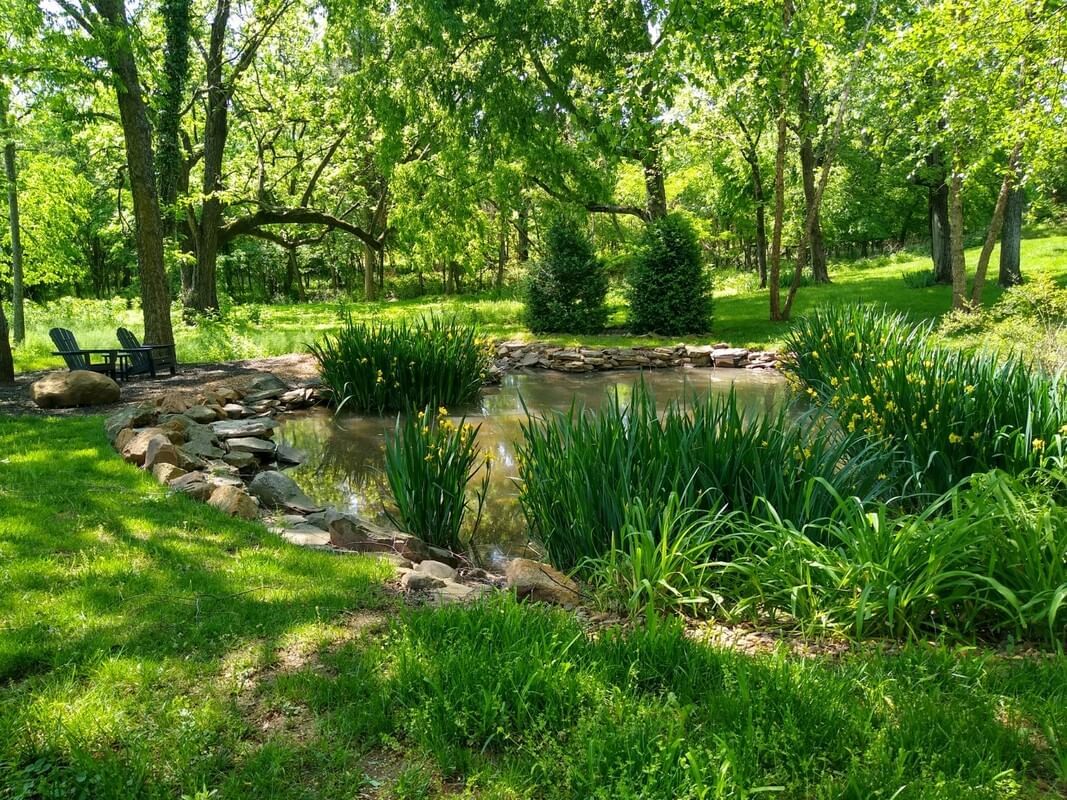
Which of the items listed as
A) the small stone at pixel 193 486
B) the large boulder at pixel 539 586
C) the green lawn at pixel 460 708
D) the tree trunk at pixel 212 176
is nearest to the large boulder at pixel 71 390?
the small stone at pixel 193 486

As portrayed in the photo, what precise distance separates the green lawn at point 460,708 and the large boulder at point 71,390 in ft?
17.1

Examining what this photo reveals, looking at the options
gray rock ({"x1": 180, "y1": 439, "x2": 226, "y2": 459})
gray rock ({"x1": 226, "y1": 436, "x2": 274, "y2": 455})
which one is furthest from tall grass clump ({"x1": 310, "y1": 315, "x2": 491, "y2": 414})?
gray rock ({"x1": 180, "y1": 439, "x2": 226, "y2": 459})

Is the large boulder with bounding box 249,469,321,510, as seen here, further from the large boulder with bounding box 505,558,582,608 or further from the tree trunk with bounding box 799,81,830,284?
the tree trunk with bounding box 799,81,830,284

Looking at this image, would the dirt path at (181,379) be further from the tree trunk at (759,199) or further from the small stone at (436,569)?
the tree trunk at (759,199)

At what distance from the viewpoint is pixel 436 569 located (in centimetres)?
367

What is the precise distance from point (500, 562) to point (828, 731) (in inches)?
102

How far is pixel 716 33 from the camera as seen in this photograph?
316 inches

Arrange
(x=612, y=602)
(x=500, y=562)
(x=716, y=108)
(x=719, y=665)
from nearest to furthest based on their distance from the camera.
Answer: (x=719, y=665)
(x=612, y=602)
(x=500, y=562)
(x=716, y=108)

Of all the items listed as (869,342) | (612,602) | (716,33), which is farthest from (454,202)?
(612,602)

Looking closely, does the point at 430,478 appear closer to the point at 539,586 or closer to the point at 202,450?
the point at 539,586

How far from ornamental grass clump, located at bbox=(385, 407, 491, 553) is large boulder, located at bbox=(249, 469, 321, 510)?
3.36 ft

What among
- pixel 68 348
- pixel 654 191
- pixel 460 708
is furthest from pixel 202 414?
pixel 654 191

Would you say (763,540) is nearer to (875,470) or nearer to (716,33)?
(875,470)

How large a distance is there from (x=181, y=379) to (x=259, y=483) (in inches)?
221
